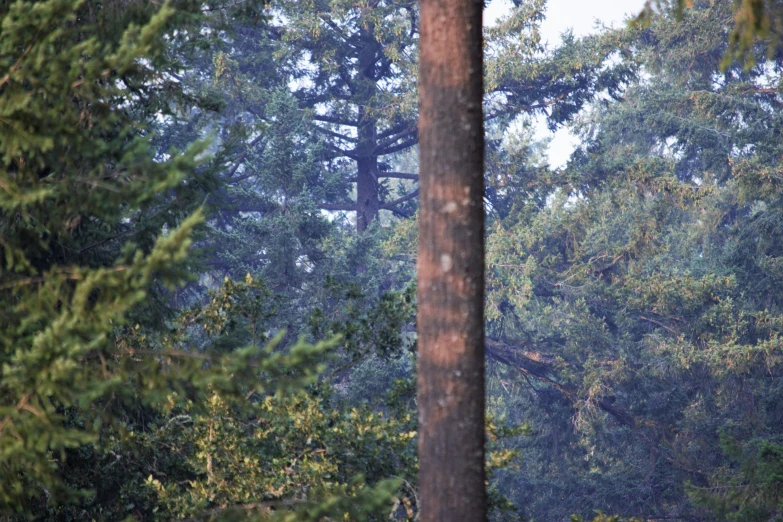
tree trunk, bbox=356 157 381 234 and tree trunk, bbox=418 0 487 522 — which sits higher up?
tree trunk, bbox=356 157 381 234

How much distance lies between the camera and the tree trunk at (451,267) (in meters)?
5.06

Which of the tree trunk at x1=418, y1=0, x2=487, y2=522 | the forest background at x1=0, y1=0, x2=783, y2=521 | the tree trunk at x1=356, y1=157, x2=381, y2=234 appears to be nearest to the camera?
the tree trunk at x1=418, y1=0, x2=487, y2=522

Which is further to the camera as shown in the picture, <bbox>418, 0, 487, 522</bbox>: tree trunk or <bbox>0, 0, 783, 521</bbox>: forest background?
<bbox>0, 0, 783, 521</bbox>: forest background

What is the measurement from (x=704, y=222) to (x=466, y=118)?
3111 cm

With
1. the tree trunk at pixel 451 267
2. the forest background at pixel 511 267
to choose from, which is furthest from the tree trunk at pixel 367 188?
the tree trunk at pixel 451 267

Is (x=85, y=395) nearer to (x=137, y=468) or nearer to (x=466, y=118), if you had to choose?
(x=466, y=118)

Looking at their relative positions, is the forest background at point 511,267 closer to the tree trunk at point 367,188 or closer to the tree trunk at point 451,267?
the tree trunk at point 367,188

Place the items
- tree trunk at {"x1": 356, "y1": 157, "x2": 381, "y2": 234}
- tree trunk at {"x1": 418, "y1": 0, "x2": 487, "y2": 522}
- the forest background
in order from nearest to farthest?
tree trunk at {"x1": 418, "y1": 0, "x2": 487, "y2": 522} → the forest background → tree trunk at {"x1": 356, "y1": 157, "x2": 381, "y2": 234}

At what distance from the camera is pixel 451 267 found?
5.20 meters

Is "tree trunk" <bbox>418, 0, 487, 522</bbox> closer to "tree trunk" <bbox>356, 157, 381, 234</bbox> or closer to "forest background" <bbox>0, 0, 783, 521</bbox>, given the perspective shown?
"forest background" <bbox>0, 0, 783, 521</bbox>

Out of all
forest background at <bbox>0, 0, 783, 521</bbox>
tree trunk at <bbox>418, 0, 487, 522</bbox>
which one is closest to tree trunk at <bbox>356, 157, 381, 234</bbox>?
forest background at <bbox>0, 0, 783, 521</bbox>

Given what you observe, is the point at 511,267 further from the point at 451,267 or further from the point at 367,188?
the point at 451,267

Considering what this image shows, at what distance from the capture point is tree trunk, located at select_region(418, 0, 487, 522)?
5062 mm

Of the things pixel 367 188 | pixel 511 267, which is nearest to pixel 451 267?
pixel 511 267
